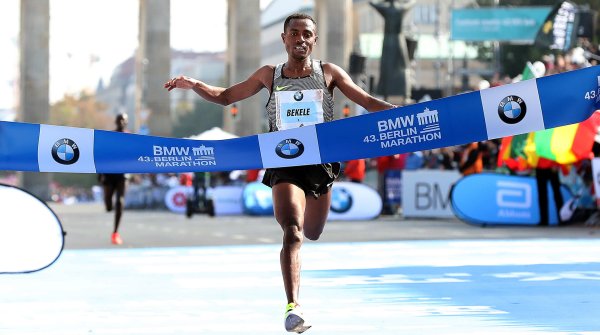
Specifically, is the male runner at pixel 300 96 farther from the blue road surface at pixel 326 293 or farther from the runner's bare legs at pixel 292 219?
the blue road surface at pixel 326 293

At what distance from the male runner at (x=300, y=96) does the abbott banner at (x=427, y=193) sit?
856 inches

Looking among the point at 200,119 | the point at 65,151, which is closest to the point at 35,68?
the point at 65,151

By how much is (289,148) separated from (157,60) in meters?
58.5

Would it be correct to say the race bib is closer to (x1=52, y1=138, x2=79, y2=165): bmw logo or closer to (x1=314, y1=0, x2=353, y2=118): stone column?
(x1=52, y1=138, x2=79, y2=165): bmw logo

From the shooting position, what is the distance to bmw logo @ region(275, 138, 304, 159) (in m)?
9.80

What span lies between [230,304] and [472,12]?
55554mm

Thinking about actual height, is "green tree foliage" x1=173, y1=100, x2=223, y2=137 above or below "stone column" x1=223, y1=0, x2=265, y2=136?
above

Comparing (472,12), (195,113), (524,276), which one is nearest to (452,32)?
(472,12)

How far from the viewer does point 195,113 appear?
522 feet

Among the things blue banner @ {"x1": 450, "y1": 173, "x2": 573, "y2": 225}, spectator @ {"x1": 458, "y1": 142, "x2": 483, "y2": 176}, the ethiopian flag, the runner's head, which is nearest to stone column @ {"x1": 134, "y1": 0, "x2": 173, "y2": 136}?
spectator @ {"x1": 458, "y1": 142, "x2": 483, "y2": 176}

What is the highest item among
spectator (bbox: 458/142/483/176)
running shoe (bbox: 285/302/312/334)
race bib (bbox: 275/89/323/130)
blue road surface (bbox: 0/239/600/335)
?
spectator (bbox: 458/142/483/176)

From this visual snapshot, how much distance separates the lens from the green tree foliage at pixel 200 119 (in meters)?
156

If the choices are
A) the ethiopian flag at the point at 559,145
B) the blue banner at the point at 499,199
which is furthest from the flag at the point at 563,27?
the ethiopian flag at the point at 559,145

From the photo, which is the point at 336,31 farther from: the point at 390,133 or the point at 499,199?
the point at 390,133
